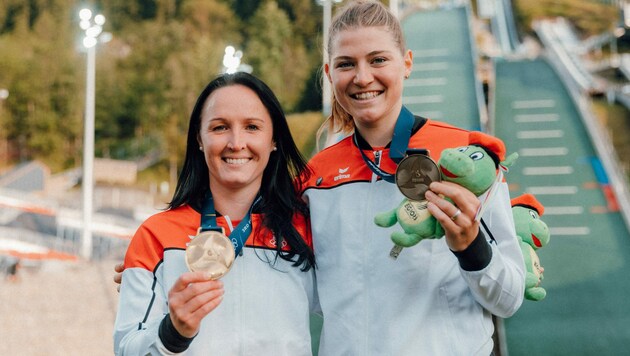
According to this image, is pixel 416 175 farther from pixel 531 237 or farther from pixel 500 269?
pixel 531 237

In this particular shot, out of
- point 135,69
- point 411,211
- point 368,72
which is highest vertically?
point 135,69

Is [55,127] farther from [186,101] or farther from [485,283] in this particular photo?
[485,283]

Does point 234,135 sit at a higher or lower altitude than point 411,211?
higher

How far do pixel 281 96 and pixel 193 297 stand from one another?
39702 millimetres

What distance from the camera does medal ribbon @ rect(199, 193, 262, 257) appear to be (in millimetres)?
2266

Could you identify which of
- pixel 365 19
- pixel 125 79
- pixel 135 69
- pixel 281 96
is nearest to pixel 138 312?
pixel 365 19

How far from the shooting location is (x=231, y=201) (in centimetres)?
244

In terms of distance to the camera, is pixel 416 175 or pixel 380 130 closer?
pixel 416 175

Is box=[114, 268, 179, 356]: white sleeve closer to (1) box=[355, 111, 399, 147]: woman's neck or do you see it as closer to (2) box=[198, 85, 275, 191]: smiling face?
(2) box=[198, 85, 275, 191]: smiling face

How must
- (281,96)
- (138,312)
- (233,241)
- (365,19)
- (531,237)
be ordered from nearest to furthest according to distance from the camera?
(138,312)
(233,241)
(365,19)
(531,237)
(281,96)

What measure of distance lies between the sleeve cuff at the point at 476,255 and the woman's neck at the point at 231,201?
0.80 meters

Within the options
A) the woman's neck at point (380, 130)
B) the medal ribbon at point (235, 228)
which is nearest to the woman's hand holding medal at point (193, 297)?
the medal ribbon at point (235, 228)

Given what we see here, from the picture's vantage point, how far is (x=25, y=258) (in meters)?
16.2

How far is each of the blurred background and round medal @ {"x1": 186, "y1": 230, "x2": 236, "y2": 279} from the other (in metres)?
1.34
